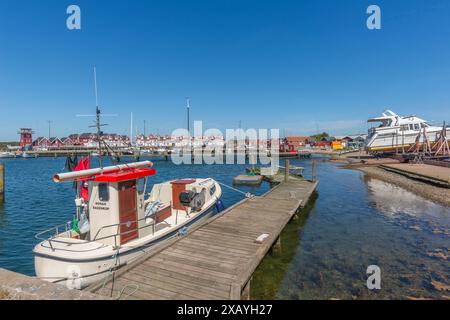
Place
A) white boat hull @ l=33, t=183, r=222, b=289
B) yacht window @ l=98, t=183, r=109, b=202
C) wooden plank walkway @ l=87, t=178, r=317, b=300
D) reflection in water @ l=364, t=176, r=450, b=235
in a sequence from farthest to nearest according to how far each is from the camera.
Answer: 1. reflection in water @ l=364, t=176, r=450, b=235
2. yacht window @ l=98, t=183, r=109, b=202
3. white boat hull @ l=33, t=183, r=222, b=289
4. wooden plank walkway @ l=87, t=178, r=317, b=300

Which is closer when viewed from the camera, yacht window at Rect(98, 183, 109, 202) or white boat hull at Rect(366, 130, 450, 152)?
yacht window at Rect(98, 183, 109, 202)

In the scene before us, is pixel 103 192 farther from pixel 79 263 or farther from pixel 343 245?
pixel 343 245

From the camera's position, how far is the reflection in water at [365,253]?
27.1 feet

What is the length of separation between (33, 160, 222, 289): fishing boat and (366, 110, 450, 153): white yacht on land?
171 ft

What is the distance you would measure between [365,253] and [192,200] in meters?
8.79

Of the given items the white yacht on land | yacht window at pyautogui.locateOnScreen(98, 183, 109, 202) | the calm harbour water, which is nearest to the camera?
the calm harbour water

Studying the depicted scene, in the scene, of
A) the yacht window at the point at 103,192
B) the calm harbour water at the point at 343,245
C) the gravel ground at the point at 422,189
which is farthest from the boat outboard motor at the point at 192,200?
the gravel ground at the point at 422,189

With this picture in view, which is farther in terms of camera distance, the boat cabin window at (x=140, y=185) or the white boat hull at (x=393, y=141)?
the white boat hull at (x=393, y=141)

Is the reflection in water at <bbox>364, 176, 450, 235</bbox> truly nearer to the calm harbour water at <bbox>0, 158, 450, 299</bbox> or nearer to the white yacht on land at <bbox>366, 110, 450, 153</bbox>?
the calm harbour water at <bbox>0, 158, 450, 299</bbox>

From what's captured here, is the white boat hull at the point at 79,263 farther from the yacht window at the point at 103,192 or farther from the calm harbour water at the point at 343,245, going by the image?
the calm harbour water at the point at 343,245

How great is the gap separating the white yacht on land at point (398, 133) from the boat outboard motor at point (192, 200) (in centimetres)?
4884

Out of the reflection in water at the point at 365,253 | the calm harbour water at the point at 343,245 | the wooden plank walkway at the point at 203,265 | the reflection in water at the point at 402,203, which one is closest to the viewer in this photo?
the wooden plank walkway at the point at 203,265

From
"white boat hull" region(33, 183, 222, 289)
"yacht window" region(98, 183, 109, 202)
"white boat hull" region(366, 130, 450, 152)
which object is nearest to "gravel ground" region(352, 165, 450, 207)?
"white boat hull" region(366, 130, 450, 152)

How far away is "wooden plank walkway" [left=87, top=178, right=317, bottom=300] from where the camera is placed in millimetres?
6246
